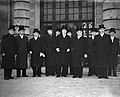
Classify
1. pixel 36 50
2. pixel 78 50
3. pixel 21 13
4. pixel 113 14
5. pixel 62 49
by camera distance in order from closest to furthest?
pixel 78 50, pixel 62 49, pixel 36 50, pixel 113 14, pixel 21 13

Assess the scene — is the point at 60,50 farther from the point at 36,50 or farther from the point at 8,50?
the point at 8,50

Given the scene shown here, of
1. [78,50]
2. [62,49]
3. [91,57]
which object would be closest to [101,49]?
[91,57]

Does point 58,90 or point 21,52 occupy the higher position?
point 21,52

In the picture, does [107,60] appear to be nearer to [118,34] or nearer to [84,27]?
[118,34]

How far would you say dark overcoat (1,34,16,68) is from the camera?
726 centimetres

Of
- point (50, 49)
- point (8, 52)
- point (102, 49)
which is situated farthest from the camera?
point (50, 49)

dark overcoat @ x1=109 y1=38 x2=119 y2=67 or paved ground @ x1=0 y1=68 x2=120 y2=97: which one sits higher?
dark overcoat @ x1=109 y1=38 x2=119 y2=67

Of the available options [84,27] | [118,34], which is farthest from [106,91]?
[84,27]

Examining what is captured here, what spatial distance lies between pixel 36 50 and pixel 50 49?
1.61 ft

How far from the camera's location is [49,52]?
812 centimetres

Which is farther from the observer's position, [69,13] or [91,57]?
[69,13]

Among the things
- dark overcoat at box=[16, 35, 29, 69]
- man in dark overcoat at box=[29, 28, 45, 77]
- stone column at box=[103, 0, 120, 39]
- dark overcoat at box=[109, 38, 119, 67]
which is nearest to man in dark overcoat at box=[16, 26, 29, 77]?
dark overcoat at box=[16, 35, 29, 69]

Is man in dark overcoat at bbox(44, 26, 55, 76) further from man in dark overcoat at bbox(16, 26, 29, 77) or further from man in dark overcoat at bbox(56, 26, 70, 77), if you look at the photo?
man in dark overcoat at bbox(16, 26, 29, 77)

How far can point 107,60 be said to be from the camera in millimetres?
7566
